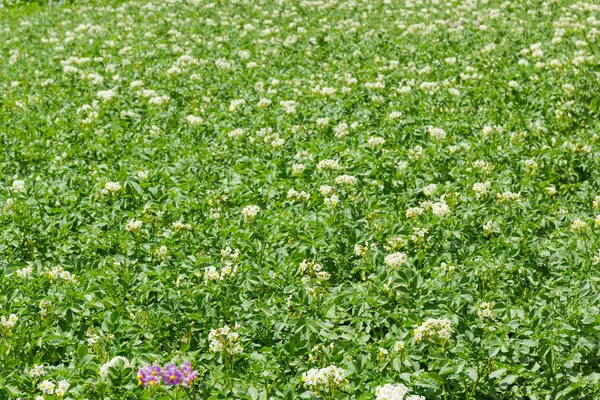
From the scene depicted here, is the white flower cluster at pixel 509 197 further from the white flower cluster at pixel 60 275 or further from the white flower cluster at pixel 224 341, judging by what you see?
the white flower cluster at pixel 60 275

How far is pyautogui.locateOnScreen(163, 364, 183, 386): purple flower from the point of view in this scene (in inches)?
164

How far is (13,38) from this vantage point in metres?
16.5

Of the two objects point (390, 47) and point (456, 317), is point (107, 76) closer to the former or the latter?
point (390, 47)

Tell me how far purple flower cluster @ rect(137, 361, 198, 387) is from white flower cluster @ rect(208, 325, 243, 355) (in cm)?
49

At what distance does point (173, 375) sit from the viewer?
13.6ft

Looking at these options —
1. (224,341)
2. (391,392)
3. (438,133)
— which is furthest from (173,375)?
(438,133)

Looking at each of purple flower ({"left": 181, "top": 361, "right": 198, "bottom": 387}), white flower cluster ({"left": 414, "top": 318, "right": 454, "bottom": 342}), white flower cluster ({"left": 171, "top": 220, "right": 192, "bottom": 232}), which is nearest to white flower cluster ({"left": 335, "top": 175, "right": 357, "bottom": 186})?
white flower cluster ({"left": 171, "top": 220, "right": 192, "bottom": 232})

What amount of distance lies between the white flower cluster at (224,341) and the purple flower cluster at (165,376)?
0.49 metres

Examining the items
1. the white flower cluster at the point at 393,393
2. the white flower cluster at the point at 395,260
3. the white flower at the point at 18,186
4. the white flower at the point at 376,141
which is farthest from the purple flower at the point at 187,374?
the white flower at the point at 376,141

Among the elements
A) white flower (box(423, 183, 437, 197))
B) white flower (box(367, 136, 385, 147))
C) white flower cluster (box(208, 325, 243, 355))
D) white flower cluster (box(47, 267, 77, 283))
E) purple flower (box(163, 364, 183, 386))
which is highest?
purple flower (box(163, 364, 183, 386))

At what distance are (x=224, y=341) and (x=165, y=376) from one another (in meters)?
0.65

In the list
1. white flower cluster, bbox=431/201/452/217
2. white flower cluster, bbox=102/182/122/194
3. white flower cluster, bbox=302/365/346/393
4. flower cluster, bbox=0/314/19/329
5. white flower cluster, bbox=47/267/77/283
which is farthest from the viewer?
white flower cluster, bbox=102/182/122/194

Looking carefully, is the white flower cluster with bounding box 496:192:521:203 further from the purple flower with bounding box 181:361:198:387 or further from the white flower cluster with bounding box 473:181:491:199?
the purple flower with bounding box 181:361:198:387

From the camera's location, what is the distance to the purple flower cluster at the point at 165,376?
4.13 meters
